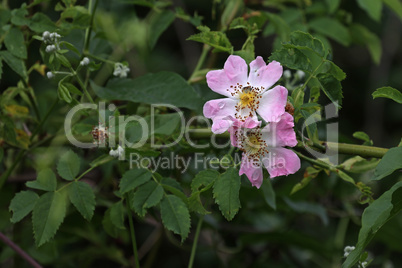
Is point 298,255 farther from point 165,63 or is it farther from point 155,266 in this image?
point 165,63

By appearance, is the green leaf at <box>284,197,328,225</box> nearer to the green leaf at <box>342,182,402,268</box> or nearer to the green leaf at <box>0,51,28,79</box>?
the green leaf at <box>342,182,402,268</box>

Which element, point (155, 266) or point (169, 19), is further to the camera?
point (155, 266)

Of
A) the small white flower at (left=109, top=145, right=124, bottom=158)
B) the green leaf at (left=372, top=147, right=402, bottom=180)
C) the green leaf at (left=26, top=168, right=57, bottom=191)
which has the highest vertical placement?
the green leaf at (left=372, top=147, right=402, bottom=180)

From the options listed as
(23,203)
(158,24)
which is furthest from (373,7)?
(23,203)

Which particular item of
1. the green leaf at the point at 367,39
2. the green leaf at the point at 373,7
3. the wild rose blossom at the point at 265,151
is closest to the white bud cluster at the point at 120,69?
the wild rose blossom at the point at 265,151

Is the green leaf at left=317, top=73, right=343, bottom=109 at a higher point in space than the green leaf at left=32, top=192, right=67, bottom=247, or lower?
higher

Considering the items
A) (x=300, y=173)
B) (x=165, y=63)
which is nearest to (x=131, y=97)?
(x=300, y=173)

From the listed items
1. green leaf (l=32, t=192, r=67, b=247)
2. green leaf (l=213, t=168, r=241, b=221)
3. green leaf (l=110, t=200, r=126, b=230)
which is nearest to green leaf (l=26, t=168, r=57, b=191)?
green leaf (l=32, t=192, r=67, b=247)
